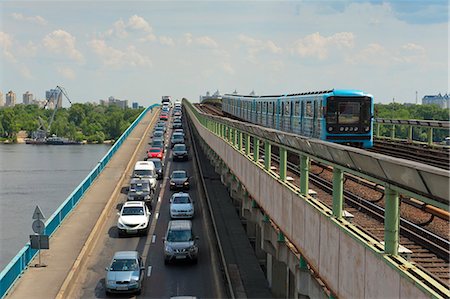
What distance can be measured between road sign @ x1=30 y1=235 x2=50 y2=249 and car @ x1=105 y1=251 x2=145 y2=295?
2.84m

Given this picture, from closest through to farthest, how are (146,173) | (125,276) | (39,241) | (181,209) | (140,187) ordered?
(125,276) → (39,241) → (181,209) → (140,187) → (146,173)

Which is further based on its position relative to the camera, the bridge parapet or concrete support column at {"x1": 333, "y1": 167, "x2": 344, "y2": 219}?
concrete support column at {"x1": 333, "y1": 167, "x2": 344, "y2": 219}

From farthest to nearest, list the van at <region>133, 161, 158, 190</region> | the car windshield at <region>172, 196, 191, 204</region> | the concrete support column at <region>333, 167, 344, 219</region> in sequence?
the van at <region>133, 161, 158, 190</region> → the car windshield at <region>172, 196, 191, 204</region> → the concrete support column at <region>333, 167, 344, 219</region>

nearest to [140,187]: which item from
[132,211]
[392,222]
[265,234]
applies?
[132,211]

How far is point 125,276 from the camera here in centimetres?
2122

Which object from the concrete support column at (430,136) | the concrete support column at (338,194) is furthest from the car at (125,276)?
the concrete support column at (338,194)

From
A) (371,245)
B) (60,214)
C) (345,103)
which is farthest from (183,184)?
(371,245)

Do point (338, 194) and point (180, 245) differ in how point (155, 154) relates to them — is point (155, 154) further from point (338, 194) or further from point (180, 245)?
point (338, 194)

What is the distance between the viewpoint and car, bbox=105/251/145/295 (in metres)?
21.0

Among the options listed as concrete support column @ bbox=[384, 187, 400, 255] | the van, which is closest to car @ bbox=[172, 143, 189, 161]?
the van

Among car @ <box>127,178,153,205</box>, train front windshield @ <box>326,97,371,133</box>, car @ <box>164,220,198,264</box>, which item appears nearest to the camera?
train front windshield @ <box>326,97,371,133</box>

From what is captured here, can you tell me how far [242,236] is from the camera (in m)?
33.4

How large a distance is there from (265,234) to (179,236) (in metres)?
9.91

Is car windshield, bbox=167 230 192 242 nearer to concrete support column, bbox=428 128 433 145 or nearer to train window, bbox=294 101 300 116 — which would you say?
train window, bbox=294 101 300 116
